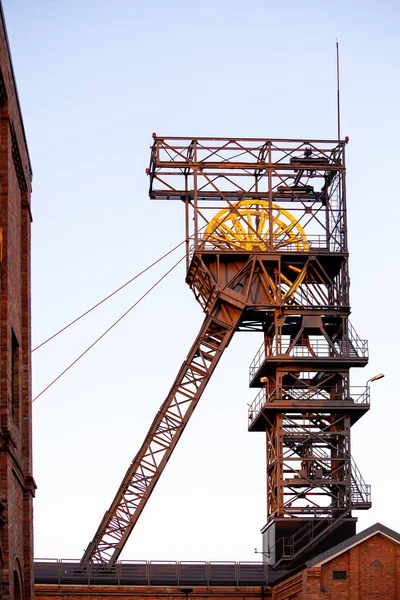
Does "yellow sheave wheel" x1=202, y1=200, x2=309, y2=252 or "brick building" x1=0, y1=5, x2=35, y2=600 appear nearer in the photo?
"brick building" x1=0, y1=5, x2=35, y2=600

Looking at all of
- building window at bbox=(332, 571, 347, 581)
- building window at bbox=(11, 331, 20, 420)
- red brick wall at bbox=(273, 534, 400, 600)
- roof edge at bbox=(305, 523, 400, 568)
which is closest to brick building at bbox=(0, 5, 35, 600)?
building window at bbox=(11, 331, 20, 420)

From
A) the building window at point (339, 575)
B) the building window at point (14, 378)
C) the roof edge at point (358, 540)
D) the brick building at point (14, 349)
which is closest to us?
the brick building at point (14, 349)

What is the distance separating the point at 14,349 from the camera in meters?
34.0

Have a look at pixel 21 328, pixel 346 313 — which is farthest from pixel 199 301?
pixel 21 328

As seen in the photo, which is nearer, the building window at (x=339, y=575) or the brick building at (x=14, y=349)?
the brick building at (x=14, y=349)

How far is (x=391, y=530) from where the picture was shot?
164 feet

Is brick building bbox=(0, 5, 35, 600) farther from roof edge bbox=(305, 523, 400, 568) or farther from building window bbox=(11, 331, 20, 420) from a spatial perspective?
roof edge bbox=(305, 523, 400, 568)

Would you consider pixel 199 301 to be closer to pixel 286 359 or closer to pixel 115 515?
pixel 286 359

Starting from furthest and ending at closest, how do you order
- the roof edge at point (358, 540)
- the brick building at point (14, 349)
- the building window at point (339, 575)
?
the building window at point (339, 575)
the roof edge at point (358, 540)
the brick building at point (14, 349)

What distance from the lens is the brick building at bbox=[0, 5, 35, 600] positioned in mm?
29641

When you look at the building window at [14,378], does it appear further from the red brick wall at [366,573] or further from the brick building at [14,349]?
the red brick wall at [366,573]

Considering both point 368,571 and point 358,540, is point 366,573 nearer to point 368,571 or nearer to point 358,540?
point 368,571

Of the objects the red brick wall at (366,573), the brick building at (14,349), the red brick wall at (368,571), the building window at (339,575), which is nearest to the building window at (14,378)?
the brick building at (14,349)

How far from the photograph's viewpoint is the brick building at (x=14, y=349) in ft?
97.2
